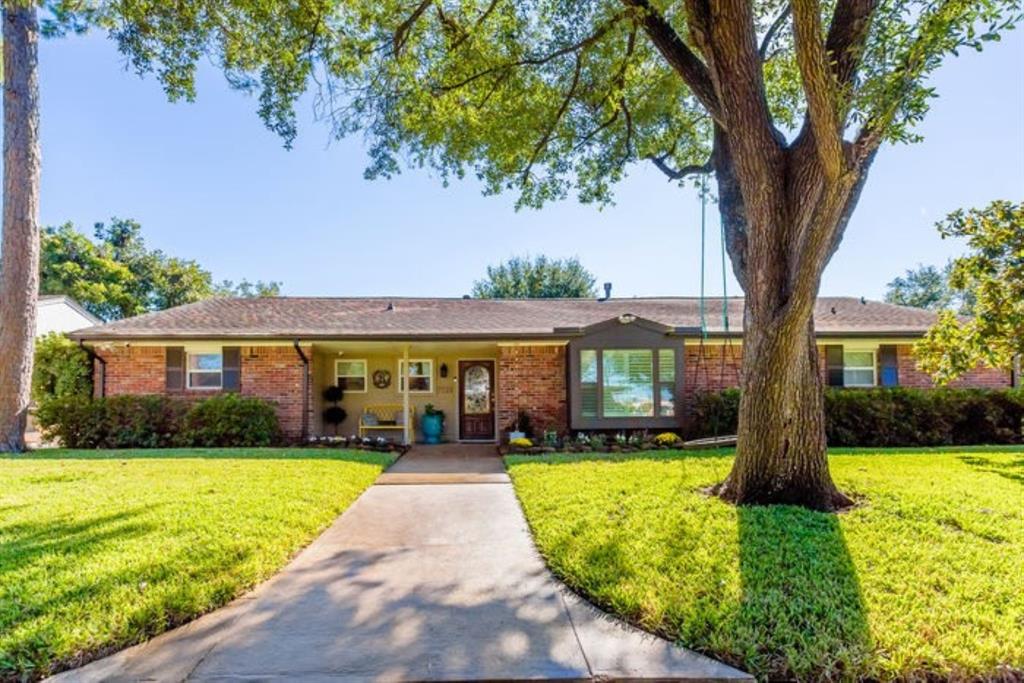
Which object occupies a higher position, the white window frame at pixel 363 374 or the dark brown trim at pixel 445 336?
the dark brown trim at pixel 445 336

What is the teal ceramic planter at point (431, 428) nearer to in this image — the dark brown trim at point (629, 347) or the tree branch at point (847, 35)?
the dark brown trim at point (629, 347)

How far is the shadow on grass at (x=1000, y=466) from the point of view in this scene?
24.7 ft

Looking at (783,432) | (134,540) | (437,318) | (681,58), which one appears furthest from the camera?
(437,318)

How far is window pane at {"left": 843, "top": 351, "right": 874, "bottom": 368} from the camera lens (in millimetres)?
12938

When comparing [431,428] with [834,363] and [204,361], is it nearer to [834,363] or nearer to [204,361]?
[204,361]

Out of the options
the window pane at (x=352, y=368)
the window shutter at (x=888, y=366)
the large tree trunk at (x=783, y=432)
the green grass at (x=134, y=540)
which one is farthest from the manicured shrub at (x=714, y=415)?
the window pane at (x=352, y=368)

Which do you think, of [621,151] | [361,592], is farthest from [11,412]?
[621,151]

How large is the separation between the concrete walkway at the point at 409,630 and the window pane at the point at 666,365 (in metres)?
7.94

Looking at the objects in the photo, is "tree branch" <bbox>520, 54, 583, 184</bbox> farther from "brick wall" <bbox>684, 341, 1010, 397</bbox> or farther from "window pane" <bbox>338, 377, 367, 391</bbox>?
"window pane" <bbox>338, 377, 367, 391</bbox>

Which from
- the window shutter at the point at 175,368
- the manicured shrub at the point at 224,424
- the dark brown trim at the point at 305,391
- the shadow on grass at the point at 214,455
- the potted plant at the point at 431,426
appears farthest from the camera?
the potted plant at the point at 431,426

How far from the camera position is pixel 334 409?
46.5ft

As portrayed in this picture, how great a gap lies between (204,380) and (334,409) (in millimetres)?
3140

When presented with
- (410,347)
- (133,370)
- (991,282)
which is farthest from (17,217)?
(991,282)

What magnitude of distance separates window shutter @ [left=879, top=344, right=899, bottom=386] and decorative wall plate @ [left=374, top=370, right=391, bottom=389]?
1258cm
